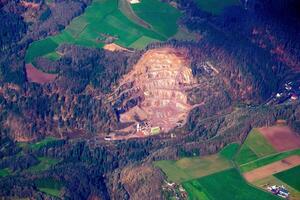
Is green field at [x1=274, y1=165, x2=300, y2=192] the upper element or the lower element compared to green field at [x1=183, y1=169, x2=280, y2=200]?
upper

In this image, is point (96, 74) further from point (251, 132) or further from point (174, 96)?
point (251, 132)

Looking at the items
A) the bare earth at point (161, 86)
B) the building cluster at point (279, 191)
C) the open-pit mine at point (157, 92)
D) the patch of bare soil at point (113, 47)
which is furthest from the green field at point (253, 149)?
the patch of bare soil at point (113, 47)

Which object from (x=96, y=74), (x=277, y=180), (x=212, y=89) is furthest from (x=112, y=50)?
(x=277, y=180)

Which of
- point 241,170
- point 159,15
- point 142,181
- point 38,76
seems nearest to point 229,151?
point 241,170

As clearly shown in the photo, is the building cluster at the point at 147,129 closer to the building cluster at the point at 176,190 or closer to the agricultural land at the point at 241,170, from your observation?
the agricultural land at the point at 241,170

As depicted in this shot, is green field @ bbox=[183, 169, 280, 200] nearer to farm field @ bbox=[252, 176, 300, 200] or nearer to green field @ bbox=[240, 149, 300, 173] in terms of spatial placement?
farm field @ bbox=[252, 176, 300, 200]

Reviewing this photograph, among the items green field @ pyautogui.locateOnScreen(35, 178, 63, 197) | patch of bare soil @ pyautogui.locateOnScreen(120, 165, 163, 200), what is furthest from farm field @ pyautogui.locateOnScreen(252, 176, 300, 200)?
green field @ pyautogui.locateOnScreen(35, 178, 63, 197)

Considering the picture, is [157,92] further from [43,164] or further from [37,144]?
[43,164]
